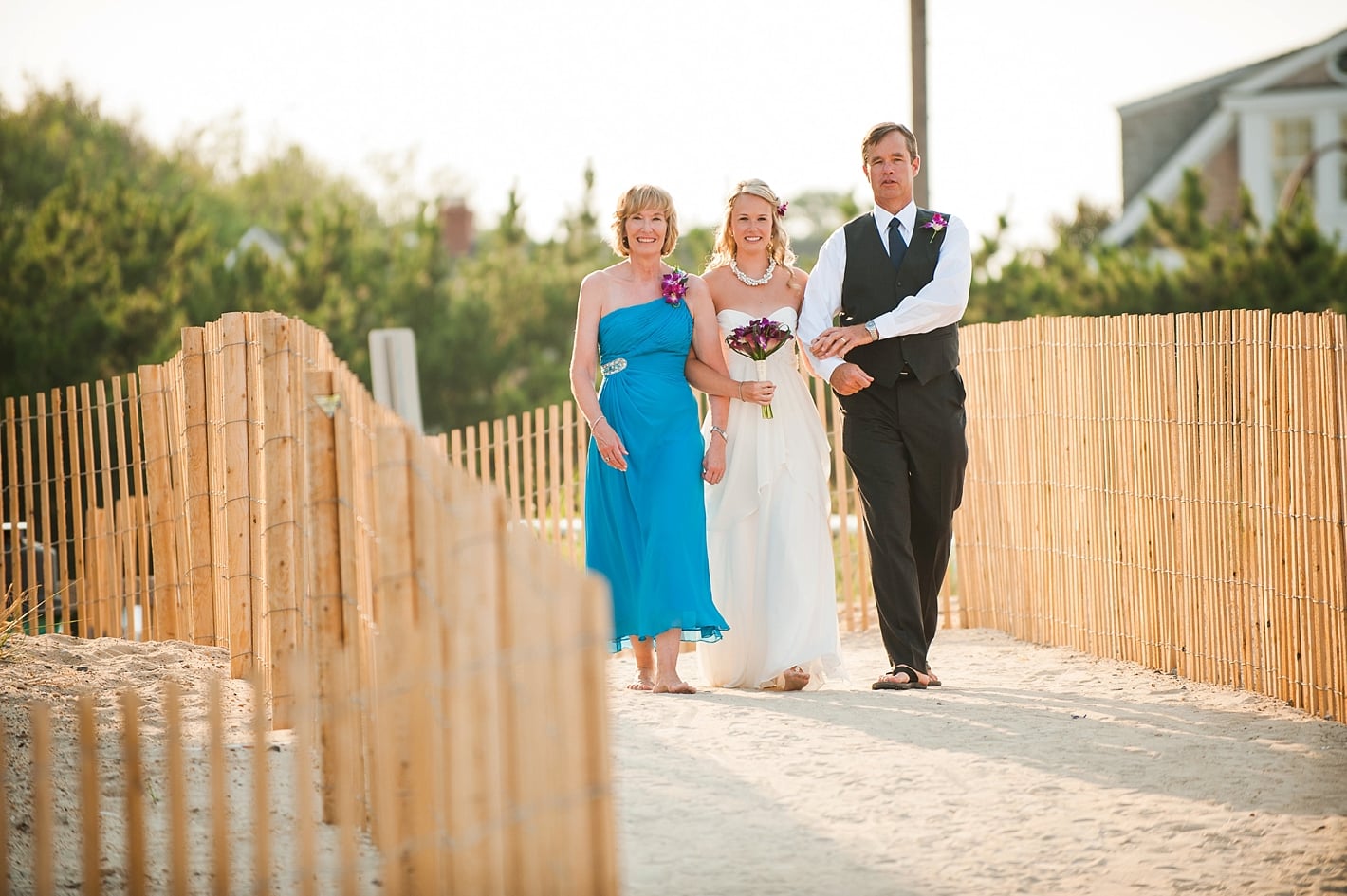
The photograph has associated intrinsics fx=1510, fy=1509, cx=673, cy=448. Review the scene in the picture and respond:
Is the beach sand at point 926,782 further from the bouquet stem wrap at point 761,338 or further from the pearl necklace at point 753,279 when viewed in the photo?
the pearl necklace at point 753,279

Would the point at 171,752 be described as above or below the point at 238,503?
below

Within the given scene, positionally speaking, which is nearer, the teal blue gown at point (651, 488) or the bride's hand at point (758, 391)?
the teal blue gown at point (651, 488)

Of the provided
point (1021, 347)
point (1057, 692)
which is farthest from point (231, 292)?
point (1057, 692)

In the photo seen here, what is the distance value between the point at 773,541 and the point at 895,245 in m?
1.38

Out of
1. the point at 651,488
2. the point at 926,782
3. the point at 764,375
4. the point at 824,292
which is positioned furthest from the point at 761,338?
the point at 926,782

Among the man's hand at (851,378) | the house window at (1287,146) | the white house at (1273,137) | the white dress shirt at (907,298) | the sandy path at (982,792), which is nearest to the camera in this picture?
the sandy path at (982,792)

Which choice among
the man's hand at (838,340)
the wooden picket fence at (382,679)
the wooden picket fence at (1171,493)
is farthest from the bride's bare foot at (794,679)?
the wooden picket fence at (382,679)

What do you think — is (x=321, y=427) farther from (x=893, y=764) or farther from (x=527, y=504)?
(x=527, y=504)

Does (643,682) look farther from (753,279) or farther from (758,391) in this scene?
(753,279)

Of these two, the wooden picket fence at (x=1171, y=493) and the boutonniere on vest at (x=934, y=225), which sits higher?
the boutonniere on vest at (x=934, y=225)

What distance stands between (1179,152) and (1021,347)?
860 inches

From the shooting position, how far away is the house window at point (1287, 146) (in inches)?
1027

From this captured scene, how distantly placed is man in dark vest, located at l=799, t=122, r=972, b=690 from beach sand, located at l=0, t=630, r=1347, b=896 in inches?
18.9

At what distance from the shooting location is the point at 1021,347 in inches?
296
